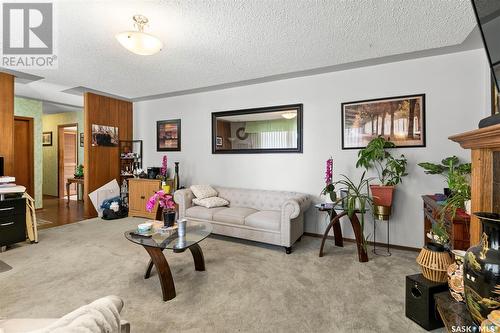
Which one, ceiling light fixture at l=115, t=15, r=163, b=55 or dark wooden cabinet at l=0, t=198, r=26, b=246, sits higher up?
ceiling light fixture at l=115, t=15, r=163, b=55

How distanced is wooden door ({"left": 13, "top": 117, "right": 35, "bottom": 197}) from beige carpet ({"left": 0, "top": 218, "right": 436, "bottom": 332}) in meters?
2.87

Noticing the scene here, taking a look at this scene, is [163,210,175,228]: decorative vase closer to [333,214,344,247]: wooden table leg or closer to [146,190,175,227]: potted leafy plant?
[146,190,175,227]: potted leafy plant

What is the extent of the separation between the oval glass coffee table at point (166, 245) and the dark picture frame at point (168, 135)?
8.66 feet

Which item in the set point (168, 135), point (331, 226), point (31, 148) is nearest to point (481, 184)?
point (331, 226)

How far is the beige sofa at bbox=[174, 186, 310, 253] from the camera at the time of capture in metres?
3.14

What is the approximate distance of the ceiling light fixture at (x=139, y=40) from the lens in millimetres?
2145

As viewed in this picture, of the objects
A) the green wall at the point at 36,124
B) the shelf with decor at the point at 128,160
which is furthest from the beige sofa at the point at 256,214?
the green wall at the point at 36,124

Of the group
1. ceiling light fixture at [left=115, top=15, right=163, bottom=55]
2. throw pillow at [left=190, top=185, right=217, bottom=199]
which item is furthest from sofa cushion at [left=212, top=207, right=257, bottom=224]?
ceiling light fixture at [left=115, top=15, right=163, bottom=55]

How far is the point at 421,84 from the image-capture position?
Answer: 3.13 m

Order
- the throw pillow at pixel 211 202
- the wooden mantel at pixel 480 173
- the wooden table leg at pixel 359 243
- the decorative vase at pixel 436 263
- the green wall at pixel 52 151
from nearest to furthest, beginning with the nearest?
the wooden mantel at pixel 480 173
the decorative vase at pixel 436 263
the wooden table leg at pixel 359 243
the throw pillow at pixel 211 202
the green wall at pixel 52 151

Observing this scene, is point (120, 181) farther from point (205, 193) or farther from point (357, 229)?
point (357, 229)

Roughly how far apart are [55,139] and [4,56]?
4.67m

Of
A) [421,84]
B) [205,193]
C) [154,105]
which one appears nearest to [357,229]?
[421,84]

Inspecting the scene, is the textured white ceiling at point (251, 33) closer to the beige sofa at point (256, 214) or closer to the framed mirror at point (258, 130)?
the framed mirror at point (258, 130)
